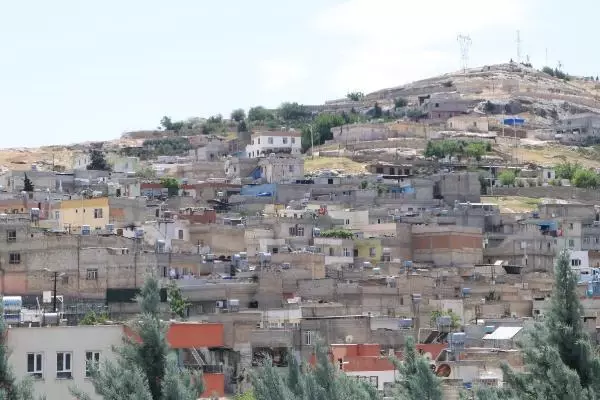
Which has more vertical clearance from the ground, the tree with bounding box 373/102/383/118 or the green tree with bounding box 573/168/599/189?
the tree with bounding box 373/102/383/118

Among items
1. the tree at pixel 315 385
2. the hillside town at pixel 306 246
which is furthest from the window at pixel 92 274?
the tree at pixel 315 385

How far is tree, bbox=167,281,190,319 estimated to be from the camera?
146ft

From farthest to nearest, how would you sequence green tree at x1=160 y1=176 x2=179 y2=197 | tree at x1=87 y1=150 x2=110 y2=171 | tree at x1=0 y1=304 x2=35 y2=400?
tree at x1=87 y1=150 x2=110 y2=171, green tree at x1=160 y1=176 x2=179 y2=197, tree at x1=0 y1=304 x2=35 y2=400

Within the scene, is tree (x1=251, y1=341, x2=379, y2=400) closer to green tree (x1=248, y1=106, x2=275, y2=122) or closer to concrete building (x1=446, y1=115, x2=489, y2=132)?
concrete building (x1=446, y1=115, x2=489, y2=132)

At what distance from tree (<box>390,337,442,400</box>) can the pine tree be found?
1075 millimetres

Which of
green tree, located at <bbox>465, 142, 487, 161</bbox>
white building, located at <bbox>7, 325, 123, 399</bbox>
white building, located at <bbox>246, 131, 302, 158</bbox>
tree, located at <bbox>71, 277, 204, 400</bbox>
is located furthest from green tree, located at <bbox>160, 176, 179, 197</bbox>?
tree, located at <bbox>71, 277, 204, 400</bbox>

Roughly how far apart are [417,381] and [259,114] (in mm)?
101820

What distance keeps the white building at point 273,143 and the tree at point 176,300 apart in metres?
46.6

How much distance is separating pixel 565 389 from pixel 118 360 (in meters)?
5.34

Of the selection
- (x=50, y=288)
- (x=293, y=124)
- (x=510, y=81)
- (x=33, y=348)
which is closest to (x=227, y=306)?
(x=50, y=288)

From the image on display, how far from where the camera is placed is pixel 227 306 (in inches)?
1860

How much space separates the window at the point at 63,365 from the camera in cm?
2666

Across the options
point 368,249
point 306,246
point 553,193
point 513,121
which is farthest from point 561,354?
point 513,121

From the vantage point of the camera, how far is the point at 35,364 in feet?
87.2
